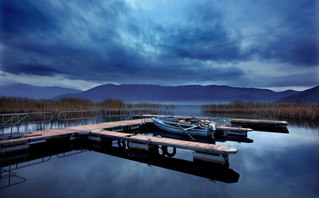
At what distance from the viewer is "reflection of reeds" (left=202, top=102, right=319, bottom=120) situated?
59.0 ft

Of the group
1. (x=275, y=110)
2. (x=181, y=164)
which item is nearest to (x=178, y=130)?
(x=181, y=164)

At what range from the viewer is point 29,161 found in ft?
25.1

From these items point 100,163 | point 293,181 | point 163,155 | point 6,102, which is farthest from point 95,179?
point 6,102

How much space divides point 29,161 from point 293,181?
403 inches

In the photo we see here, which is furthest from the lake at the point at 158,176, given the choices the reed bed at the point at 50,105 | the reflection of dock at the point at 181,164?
the reed bed at the point at 50,105

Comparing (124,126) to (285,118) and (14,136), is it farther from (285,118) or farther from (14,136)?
(285,118)

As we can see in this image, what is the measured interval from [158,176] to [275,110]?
19.8 metres

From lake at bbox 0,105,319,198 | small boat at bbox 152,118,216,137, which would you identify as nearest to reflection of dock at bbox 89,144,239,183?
lake at bbox 0,105,319,198

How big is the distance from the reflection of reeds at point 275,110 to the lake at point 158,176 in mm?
11048

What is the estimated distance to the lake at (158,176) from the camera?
555 cm

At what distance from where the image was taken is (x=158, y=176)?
261 inches

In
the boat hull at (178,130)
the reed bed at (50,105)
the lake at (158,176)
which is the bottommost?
the lake at (158,176)

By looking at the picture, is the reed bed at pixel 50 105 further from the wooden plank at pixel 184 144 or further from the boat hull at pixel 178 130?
the wooden plank at pixel 184 144

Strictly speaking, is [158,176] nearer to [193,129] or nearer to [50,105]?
[193,129]
